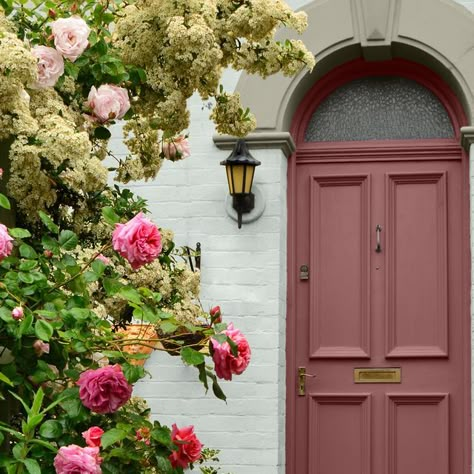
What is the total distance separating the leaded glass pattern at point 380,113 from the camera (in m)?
6.61

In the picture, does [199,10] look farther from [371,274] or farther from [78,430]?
[371,274]

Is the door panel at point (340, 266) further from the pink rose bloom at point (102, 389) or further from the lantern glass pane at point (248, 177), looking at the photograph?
the pink rose bloom at point (102, 389)

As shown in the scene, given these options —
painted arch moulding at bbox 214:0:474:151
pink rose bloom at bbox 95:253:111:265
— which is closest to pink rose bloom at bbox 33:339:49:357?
pink rose bloom at bbox 95:253:111:265

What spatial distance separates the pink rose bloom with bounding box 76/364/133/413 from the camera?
9.93 feet

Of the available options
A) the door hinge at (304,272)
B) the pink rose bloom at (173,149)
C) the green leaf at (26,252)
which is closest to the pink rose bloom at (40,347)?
the green leaf at (26,252)

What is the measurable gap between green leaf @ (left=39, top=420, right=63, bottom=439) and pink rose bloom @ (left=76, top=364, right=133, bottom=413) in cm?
9

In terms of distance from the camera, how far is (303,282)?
6602mm

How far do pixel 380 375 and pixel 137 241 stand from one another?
3537 mm

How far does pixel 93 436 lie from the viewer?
9.79ft

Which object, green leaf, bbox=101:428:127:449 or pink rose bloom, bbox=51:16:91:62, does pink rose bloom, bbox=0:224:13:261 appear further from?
pink rose bloom, bbox=51:16:91:62

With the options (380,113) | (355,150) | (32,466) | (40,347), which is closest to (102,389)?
(40,347)

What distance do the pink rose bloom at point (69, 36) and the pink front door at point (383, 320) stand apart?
11.0 feet

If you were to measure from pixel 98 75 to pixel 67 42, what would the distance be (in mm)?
222

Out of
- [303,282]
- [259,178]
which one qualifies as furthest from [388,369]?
[259,178]
